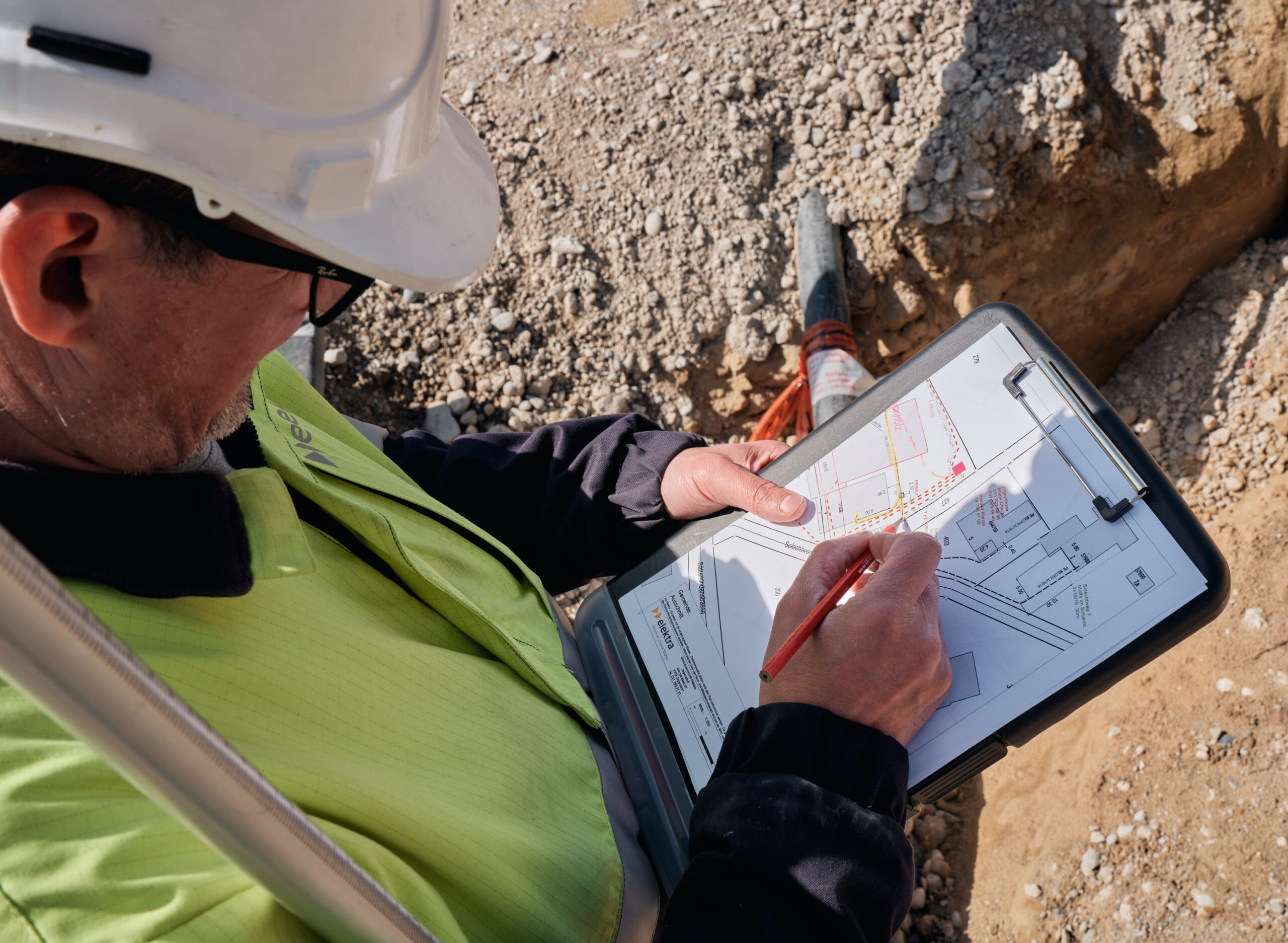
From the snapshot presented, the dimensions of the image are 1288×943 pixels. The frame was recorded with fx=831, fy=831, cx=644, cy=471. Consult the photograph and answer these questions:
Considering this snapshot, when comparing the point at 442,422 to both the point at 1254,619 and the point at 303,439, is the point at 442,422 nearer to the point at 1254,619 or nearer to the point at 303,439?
the point at 303,439

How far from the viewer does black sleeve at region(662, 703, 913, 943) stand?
943 millimetres

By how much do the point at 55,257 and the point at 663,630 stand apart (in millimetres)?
996

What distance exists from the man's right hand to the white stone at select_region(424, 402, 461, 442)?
1.58 metres

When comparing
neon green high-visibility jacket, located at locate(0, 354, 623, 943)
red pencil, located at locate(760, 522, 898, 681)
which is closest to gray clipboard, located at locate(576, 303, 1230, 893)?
neon green high-visibility jacket, located at locate(0, 354, 623, 943)

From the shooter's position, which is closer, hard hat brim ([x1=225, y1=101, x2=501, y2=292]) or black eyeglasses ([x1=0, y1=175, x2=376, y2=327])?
black eyeglasses ([x1=0, y1=175, x2=376, y2=327])

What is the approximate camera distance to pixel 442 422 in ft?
8.36

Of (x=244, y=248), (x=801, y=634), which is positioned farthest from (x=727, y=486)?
(x=244, y=248)

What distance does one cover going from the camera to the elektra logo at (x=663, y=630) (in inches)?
55.5

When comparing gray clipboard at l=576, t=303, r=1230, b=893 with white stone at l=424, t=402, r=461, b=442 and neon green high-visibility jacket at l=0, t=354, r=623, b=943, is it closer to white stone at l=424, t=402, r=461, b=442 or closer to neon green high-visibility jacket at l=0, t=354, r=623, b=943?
neon green high-visibility jacket at l=0, t=354, r=623, b=943

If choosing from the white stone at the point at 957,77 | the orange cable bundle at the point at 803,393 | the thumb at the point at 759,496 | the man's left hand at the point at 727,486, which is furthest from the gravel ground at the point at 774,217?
the thumb at the point at 759,496

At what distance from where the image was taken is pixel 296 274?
931 millimetres

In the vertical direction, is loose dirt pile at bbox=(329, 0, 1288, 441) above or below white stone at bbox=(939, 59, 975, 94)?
below

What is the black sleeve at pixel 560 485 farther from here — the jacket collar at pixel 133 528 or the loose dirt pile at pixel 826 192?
the loose dirt pile at pixel 826 192

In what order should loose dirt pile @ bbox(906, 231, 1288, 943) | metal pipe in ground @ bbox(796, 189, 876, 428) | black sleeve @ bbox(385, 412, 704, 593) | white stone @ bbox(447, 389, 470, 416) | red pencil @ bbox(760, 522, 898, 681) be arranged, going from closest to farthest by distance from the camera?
red pencil @ bbox(760, 522, 898, 681)
black sleeve @ bbox(385, 412, 704, 593)
loose dirt pile @ bbox(906, 231, 1288, 943)
metal pipe in ground @ bbox(796, 189, 876, 428)
white stone @ bbox(447, 389, 470, 416)
